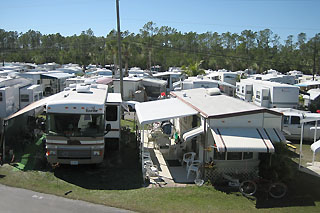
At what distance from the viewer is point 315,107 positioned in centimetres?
2367

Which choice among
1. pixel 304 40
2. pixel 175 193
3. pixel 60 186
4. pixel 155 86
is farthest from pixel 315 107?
pixel 304 40

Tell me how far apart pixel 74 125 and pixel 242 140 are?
5256 millimetres

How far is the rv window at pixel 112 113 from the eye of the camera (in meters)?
Result: 13.5

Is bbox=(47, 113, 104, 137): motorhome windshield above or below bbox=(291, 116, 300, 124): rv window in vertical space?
above

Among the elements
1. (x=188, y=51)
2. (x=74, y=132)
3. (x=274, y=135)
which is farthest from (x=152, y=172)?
(x=188, y=51)

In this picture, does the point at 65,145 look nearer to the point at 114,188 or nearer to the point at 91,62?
the point at 114,188

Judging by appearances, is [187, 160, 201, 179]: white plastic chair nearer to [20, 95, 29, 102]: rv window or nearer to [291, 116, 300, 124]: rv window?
[291, 116, 300, 124]: rv window

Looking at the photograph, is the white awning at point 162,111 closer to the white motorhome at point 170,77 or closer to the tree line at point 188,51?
the white motorhome at point 170,77

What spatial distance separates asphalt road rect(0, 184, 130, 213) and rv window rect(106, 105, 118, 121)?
4.88m

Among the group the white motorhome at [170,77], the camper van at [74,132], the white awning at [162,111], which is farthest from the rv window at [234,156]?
the white motorhome at [170,77]

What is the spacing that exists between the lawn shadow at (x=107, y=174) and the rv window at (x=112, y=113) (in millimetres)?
1554

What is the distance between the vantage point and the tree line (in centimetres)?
6359

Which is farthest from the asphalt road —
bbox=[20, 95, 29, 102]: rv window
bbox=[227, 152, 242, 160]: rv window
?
bbox=[20, 95, 29, 102]: rv window

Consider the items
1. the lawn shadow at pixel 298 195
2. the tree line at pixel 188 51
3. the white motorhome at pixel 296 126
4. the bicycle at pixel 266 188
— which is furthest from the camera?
the tree line at pixel 188 51
